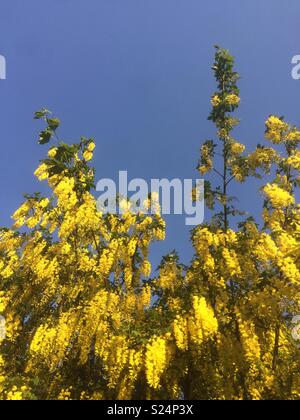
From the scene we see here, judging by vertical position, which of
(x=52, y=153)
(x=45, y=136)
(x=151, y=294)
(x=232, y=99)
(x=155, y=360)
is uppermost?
(x=232, y=99)

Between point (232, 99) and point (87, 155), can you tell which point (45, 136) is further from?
point (232, 99)

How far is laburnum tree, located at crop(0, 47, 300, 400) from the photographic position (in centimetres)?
945

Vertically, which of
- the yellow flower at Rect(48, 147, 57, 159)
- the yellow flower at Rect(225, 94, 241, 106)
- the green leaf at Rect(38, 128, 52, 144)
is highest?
the yellow flower at Rect(225, 94, 241, 106)

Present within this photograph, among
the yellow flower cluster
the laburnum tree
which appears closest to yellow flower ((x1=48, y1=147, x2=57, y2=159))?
the laburnum tree

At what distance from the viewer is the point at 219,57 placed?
13500 millimetres

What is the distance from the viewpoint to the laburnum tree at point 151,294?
945cm

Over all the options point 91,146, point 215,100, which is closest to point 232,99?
point 215,100

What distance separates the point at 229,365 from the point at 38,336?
16.0 ft

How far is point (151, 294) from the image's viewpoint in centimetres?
1205

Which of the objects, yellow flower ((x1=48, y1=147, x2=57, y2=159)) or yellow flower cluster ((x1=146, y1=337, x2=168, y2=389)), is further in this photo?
yellow flower ((x1=48, y1=147, x2=57, y2=159))

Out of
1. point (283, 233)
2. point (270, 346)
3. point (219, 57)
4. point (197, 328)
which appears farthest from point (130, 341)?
point (219, 57)

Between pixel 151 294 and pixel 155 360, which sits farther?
pixel 151 294

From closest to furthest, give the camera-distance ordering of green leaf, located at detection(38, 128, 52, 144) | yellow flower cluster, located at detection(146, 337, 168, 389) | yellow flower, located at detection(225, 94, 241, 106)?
yellow flower cluster, located at detection(146, 337, 168, 389)
green leaf, located at detection(38, 128, 52, 144)
yellow flower, located at detection(225, 94, 241, 106)

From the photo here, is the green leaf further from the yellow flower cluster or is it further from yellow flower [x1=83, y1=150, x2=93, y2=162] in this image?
the yellow flower cluster
